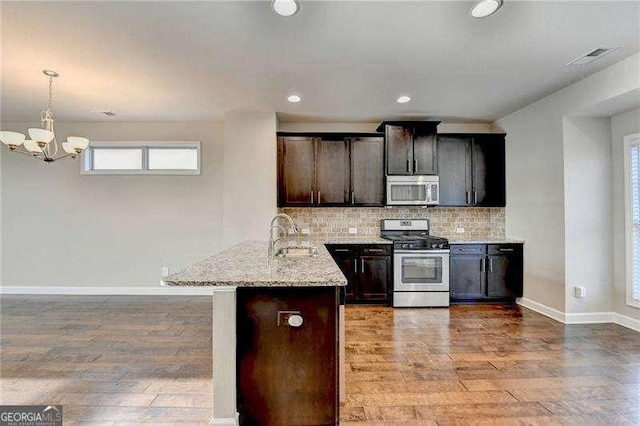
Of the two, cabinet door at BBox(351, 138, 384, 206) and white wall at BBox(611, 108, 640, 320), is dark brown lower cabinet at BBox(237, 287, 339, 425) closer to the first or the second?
cabinet door at BBox(351, 138, 384, 206)

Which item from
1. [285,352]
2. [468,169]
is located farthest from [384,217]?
[285,352]

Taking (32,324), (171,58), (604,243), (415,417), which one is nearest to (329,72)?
(171,58)

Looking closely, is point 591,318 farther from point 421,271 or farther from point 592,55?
point 592,55

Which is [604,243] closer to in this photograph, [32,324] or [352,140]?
[352,140]

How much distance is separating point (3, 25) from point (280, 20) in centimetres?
205

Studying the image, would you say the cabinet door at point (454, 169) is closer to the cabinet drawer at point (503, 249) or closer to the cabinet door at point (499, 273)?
the cabinet drawer at point (503, 249)

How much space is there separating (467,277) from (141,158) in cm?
506

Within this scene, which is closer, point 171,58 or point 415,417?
point 415,417

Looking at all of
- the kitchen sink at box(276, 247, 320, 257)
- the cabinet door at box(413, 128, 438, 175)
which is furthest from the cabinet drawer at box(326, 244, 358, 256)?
the kitchen sink at box(276, 247, 320, 257)

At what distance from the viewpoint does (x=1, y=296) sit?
4879mm

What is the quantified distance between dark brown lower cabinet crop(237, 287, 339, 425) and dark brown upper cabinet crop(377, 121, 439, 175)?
3.33 meters

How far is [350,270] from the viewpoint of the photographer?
4516 millimetres

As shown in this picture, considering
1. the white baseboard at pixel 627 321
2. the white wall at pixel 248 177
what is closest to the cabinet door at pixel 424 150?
the white wall at pixel 248 177

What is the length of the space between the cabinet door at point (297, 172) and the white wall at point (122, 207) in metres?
1.05
